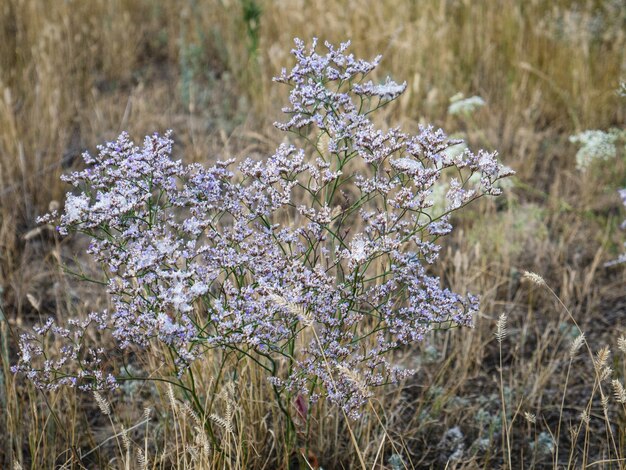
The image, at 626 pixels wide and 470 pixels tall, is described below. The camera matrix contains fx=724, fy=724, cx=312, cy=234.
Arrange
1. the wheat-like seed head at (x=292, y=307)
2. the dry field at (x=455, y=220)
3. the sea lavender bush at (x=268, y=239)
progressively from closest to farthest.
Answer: the wheat-like seed head at (x=292, y=307) < the sea lavender bush at (x=268, y=239) < the dry field at (x=455, y=220)

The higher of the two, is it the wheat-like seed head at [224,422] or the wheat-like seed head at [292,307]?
the wheat-like seed head at [292,307]

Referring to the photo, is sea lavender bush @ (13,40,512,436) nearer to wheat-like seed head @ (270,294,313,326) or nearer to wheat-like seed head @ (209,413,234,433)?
wheat-like seed head @ (270,294,313,326)

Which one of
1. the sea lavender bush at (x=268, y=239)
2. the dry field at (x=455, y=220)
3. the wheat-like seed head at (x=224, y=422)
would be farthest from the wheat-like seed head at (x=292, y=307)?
the dry field at (x=455, y=220)

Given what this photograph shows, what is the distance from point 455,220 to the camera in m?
4.05

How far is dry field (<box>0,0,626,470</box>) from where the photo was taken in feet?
7.93

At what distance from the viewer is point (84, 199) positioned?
5.65 feet

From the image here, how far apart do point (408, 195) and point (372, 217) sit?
0.39 feet

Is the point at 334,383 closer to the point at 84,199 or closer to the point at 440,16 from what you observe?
the point at 84,199

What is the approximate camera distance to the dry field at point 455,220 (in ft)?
7.93

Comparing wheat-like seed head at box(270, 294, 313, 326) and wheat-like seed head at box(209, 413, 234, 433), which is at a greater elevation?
wheat-like seed head at box(270, 294, 313, 326)

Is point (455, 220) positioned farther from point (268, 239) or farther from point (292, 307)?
point (292, 307)

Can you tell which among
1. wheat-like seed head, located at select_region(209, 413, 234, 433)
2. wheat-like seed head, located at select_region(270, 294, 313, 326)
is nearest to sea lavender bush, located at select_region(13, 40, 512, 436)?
wheat-like seed head, located at select_region(270, 294, 313, 326)

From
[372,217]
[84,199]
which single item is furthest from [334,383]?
[84,199]

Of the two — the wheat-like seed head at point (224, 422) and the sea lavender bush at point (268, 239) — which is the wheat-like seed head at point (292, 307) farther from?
the wheat-like seed head at point (224, 422)
